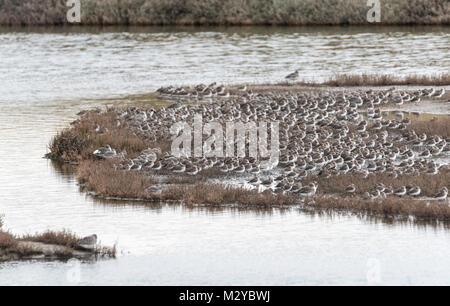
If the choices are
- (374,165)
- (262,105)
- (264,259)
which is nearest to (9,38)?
(262,105)

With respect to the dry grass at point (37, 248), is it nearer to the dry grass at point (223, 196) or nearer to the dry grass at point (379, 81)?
the dry grass at point (223, 196)

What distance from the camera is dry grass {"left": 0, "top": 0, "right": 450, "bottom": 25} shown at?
217 ft

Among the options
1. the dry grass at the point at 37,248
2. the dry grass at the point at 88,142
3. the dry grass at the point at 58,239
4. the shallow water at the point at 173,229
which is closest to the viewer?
the shallow water at the point at 173,229

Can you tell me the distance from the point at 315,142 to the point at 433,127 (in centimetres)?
397

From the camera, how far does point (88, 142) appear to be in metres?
28.0

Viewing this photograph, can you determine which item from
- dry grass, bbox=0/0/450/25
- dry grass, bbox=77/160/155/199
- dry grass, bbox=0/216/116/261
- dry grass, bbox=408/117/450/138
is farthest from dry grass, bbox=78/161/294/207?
dry grass, bbox=0/0/450/25

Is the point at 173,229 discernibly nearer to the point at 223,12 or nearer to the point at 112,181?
the point at 112,181

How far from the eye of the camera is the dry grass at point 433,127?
2795 centimetres

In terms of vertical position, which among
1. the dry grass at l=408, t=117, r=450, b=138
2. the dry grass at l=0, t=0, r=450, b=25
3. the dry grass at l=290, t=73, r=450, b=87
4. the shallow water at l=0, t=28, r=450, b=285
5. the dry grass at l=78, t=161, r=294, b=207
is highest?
the dry grass at l=0, t=0, r=450, b=25

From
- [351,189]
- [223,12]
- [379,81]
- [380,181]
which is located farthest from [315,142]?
[223,12]

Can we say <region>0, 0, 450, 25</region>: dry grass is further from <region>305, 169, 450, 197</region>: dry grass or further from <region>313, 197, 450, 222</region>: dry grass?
<region>313, 197, 450, 222</region>: dry grass

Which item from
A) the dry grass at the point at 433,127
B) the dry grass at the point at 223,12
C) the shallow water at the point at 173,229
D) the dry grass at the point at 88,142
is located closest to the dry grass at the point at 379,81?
the shallow water at the point at 173,229

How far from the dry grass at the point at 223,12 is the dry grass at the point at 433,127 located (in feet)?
120

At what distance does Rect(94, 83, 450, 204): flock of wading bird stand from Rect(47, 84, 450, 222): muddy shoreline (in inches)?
1.4
